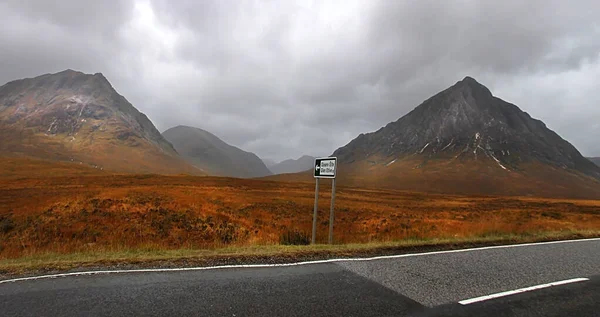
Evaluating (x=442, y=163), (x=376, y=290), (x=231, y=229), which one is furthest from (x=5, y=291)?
(x=442, y=163)

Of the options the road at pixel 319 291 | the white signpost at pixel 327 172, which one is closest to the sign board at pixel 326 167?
the white signpost at pixel 327 172

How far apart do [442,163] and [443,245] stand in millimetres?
198615

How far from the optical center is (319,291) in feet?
17.2

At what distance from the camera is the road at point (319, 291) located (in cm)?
446

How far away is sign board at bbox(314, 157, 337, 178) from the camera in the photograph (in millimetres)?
10727

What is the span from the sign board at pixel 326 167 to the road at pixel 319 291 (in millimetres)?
3953

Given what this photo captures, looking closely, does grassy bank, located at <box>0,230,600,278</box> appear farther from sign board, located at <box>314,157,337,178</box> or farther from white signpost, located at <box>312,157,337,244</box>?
sign board, located at <box>314,157,337,178</box>

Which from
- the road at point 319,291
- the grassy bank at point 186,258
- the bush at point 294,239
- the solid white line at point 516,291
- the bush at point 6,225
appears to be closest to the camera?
the road at point 319,291

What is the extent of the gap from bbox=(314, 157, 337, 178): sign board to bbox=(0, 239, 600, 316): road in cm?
395

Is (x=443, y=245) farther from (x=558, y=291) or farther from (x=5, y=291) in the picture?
(x=5, y=291)

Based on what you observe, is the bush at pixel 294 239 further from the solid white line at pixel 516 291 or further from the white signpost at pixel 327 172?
the solid white line at pixel 516 291

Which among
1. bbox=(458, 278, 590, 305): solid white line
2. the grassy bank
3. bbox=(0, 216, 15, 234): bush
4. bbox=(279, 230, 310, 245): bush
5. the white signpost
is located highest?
the white signpost

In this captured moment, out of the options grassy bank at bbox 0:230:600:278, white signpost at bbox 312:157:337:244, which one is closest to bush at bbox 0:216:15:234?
grassy bank at bbox 0:230:600:278

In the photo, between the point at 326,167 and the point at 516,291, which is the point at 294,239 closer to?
the point at 326,167
